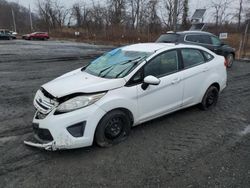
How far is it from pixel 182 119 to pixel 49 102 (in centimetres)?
275

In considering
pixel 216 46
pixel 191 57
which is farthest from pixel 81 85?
pixel 216 46

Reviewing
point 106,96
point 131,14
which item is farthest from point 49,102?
point 131,14

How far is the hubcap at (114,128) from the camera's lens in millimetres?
3967

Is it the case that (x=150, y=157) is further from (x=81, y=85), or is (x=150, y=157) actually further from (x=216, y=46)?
(x=216, y=46)

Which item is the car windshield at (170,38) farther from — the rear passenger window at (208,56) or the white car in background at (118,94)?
the white car in background at (118,94)

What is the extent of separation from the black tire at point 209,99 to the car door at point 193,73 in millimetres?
298

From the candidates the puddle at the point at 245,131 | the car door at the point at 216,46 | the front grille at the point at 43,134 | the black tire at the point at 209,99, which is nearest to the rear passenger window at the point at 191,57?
the black tire at the point at 209,99

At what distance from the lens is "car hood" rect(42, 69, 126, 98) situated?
3771 mm

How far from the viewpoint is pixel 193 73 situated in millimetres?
5117

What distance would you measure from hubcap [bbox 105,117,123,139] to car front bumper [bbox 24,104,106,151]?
0.28 m

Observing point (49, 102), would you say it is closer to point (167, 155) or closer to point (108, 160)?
point (108, 160)

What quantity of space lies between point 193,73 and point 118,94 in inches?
76.5

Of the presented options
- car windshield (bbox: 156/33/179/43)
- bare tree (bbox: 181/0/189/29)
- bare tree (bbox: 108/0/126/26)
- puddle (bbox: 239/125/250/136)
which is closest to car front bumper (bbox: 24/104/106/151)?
puddle (bbox: 239/125/250/136)

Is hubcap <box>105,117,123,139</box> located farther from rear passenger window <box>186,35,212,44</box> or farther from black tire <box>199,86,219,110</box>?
rear passenger window <box>186,35,212,44</box>
